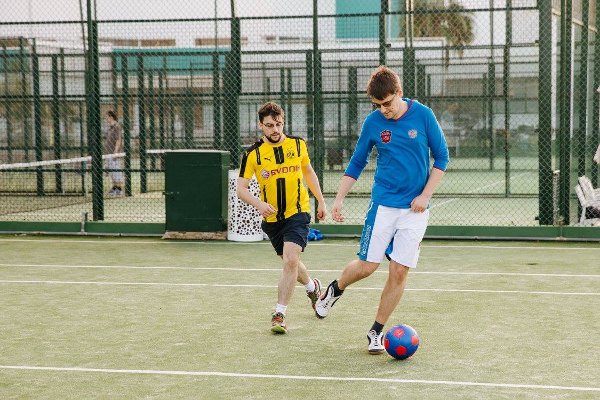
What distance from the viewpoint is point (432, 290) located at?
31.5ft

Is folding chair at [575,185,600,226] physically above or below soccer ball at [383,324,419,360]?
above

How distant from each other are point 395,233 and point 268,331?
57.3 inches

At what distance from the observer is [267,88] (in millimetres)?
19453

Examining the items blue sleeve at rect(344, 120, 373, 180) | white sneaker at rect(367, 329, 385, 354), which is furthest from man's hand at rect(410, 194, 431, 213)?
white sneaker at rect(367, 329, 385, 354)

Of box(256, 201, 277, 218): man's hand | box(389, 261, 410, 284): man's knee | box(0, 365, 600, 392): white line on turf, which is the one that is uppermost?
box(256, 201, 277, 218): man's hand

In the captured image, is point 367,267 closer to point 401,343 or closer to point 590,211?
point 401,343

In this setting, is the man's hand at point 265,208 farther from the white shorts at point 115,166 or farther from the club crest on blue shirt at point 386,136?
the white shorts at point 115,166

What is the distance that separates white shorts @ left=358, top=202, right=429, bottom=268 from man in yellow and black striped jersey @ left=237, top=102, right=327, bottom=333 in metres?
1.04

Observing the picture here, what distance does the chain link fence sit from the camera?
13766mm

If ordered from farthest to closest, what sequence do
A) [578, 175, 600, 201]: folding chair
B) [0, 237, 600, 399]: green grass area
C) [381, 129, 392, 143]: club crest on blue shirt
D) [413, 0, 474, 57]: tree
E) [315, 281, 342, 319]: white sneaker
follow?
1. [413, 0, 474, 57]: tree
2. [578, 175, 600, 201]: folding chair
3. [315, 281, 342, 319]: white sneaker
4. [381, 129, 392, 143]: club crest on blue shirt
5. [0, 237, 600, 399]: green grass area

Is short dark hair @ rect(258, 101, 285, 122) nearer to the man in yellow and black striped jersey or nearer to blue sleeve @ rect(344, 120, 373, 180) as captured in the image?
the man in yellow and black striped jersey

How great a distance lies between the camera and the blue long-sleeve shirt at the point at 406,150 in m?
6.76

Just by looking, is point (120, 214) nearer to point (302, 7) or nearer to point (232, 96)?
point (232, 96)

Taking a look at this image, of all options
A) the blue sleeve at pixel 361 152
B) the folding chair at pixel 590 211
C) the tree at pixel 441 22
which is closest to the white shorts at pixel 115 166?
the tree at pixel 441 22
